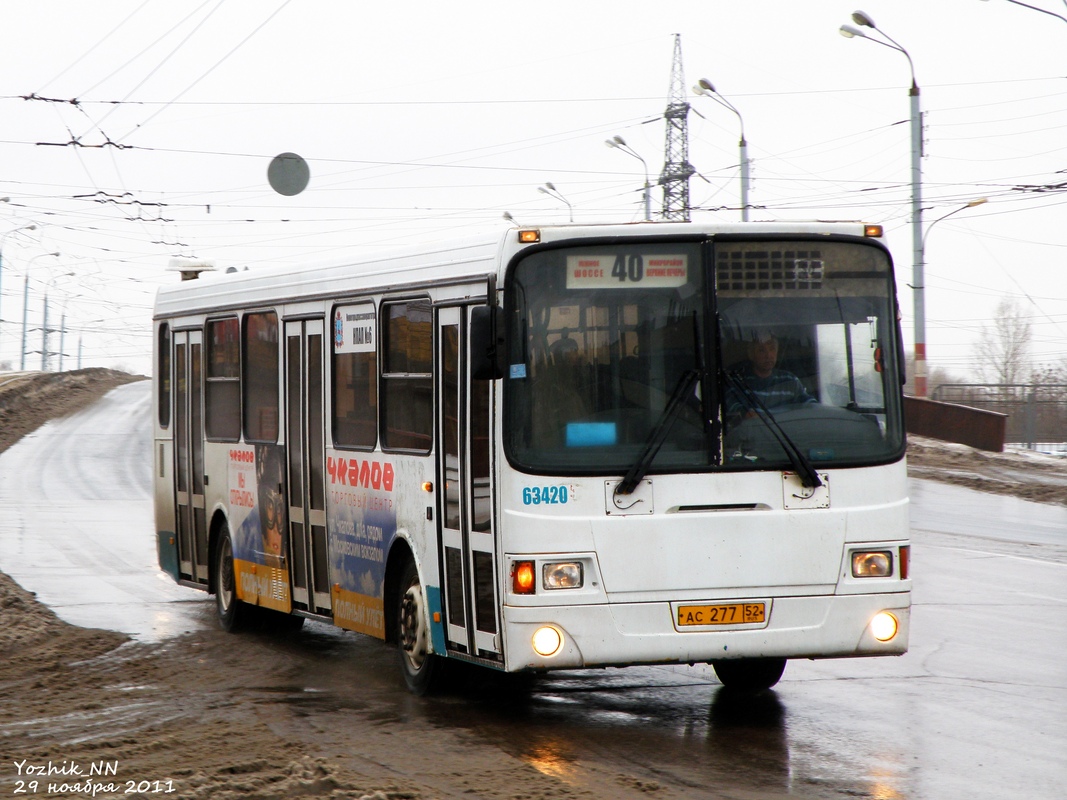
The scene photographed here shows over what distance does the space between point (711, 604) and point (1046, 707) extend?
2140 mm

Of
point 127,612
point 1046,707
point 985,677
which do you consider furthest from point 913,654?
point 127,612

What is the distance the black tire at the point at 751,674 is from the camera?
8805 mm

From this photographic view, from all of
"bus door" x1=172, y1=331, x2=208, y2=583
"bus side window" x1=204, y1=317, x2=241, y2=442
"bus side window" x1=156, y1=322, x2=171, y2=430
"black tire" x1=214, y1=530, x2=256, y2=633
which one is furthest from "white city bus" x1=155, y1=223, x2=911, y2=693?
"bus side window" x1=156, y1=322, x2=171, y2=430

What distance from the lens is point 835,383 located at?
7.77m

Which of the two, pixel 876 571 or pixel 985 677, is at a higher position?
pixel 876 571

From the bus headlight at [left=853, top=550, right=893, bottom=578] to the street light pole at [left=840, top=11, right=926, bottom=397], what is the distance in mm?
23495

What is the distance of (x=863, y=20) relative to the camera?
30141 millimetres

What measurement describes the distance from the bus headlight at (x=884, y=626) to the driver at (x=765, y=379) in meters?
1.18

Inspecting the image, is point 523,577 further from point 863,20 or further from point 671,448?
point 863,20

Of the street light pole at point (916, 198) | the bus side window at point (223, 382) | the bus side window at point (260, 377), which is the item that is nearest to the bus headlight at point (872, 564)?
the bus side window at point (260, 377)

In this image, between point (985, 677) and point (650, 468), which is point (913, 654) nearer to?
point (985, 677)

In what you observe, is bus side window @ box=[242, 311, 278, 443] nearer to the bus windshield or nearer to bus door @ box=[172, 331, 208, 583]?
bus door @ box=[172, 331, 208, 583]

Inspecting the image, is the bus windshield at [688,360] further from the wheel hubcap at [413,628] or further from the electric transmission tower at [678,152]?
the electric transmission tower at [678,152]

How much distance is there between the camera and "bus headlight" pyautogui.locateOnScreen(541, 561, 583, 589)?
7.45 m
